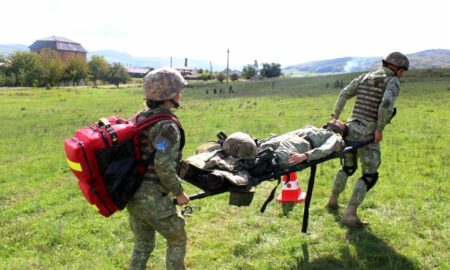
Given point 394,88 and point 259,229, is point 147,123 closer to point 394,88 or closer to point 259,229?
point 259,229

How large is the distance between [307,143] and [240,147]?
1596mm

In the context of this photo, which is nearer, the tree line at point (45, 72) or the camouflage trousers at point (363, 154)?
the camouflage trousers at point (363, 154)

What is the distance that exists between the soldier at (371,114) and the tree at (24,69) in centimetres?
9385

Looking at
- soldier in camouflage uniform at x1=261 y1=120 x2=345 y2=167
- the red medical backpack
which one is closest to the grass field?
soldier in camouflage uniform at x1=261 y1=120 x2=345 y2=167

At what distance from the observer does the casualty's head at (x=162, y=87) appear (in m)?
4.30

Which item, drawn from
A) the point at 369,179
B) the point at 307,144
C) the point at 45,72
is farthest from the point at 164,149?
the point at 45,72

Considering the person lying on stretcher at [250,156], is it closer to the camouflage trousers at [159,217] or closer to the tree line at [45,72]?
the camouflage trousers at [159,217]

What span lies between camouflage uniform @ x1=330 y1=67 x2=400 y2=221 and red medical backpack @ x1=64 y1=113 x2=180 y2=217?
4.34 meters

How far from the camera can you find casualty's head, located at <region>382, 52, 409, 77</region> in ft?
23.2

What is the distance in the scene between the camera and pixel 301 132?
24.6 ft

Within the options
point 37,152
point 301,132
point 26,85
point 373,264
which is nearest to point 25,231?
point 301,132

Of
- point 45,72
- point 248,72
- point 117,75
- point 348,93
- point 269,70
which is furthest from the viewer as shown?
point 248,72

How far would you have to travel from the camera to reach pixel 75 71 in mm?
104125

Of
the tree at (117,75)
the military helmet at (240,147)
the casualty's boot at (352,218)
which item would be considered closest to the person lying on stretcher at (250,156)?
the military helmet at (240,147)
